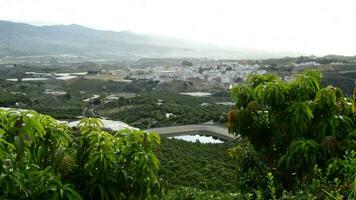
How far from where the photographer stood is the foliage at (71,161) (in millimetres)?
2277

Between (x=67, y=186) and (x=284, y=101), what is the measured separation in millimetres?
2099

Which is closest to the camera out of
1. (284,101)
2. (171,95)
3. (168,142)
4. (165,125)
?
(284,101)

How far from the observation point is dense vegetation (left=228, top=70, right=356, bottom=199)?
362cm

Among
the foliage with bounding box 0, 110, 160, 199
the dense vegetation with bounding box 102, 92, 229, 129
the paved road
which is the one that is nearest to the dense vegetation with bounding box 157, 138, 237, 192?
the paved road

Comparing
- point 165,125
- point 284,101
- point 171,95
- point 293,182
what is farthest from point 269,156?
point 171,95

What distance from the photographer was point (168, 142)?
28.6 meters

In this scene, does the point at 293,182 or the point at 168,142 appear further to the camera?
the point at 168,142

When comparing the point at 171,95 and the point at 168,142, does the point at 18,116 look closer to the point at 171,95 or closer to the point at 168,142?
the point at 168,142

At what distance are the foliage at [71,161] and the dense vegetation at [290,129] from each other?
1.30 meters

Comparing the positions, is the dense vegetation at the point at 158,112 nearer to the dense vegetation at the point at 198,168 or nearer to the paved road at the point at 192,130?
the paved road at the point at 192,130

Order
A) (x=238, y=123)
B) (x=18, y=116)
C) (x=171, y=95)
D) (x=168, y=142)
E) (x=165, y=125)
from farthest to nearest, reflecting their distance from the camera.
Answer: (x=171, y=95) < (x=165, y=125) < (x=168, y=142) < (x=238, y=123) < (x=18, y=116)

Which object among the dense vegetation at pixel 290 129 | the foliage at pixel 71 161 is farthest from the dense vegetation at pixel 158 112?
the foliage at pixel 71 161

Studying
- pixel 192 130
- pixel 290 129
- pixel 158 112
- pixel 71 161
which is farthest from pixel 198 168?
pixel 158 112

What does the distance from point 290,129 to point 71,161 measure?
1.90 metres
